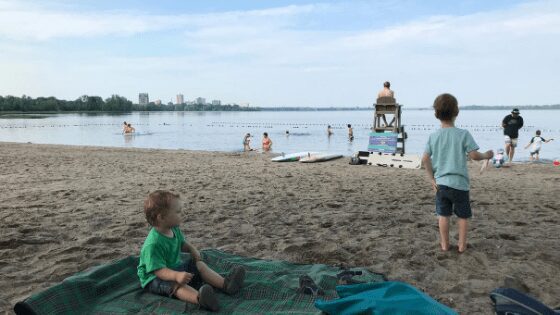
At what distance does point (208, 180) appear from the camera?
30.0 ft

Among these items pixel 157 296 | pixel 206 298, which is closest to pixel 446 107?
pixel 206 298

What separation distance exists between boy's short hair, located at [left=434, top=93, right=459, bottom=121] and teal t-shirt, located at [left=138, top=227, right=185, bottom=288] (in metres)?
2.66

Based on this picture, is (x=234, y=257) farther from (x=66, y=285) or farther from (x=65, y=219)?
(x=65, y=219)

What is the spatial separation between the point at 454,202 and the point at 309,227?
1.84 metres

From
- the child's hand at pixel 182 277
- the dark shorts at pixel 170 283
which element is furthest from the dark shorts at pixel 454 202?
the child's hand at pixel 182 277

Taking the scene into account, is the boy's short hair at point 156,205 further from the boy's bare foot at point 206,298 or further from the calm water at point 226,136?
the calm water at point 226,136

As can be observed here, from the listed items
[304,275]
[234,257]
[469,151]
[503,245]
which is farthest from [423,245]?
[234,257]

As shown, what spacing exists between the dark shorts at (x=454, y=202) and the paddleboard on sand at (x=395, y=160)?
25.7 ft

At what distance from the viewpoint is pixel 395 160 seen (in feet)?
40.2

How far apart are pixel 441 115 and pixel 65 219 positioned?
4.76 m

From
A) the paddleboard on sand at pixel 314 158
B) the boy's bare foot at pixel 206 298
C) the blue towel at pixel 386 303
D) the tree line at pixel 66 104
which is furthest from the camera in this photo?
the tree line at pixel 66 104

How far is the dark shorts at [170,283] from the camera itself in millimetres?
A: 3168

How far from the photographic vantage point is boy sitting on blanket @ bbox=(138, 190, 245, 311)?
3.08 metres

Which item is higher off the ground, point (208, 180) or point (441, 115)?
point (441, 115)
